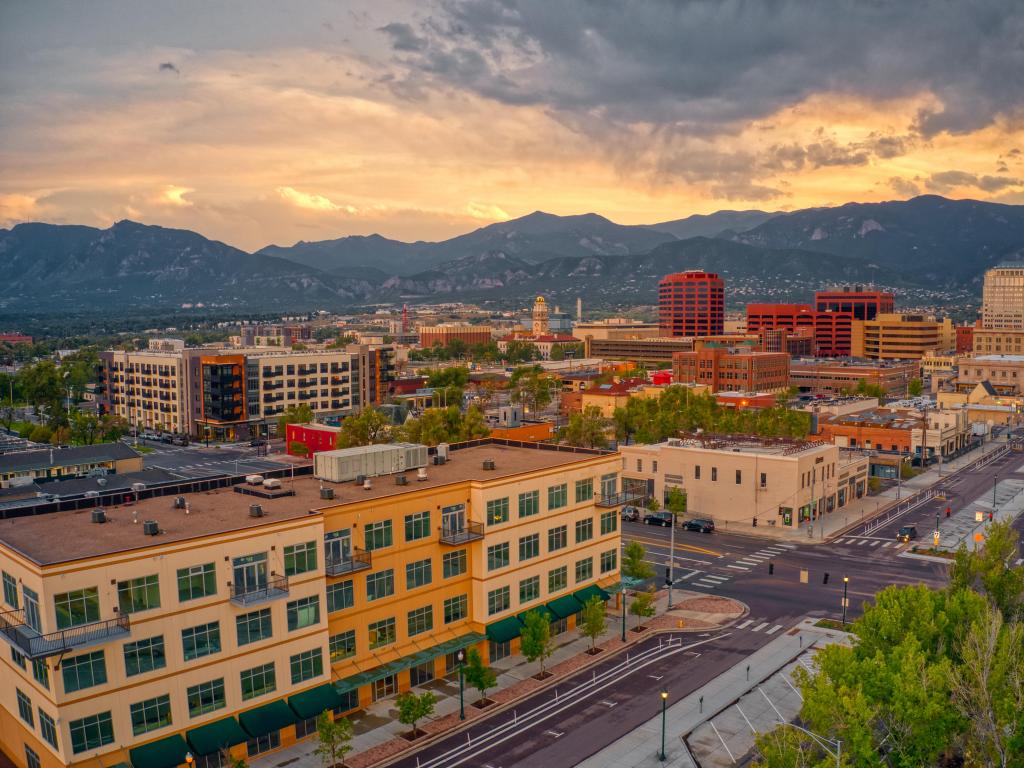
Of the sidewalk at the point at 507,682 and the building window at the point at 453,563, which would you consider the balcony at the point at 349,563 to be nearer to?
the building window at the point at 453,563

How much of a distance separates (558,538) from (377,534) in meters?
15.1

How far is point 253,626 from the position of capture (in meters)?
44.0

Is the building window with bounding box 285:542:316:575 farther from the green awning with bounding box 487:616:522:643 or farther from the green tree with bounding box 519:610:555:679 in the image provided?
the green tree with bounding box 519:610:555:679

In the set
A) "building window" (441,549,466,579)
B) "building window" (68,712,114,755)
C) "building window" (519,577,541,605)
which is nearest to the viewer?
"building window" (68,712,114,755)

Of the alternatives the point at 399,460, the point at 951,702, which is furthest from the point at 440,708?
the point at 951,702

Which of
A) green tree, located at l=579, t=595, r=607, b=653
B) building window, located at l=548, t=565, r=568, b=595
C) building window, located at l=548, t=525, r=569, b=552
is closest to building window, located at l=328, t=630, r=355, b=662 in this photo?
green tree, located at l=579, t=595, r=607, b=653

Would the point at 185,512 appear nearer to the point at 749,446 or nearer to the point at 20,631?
the point at 20,631

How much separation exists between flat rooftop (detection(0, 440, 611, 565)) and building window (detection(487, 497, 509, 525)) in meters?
1.61

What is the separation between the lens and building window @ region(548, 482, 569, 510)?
2340 inches

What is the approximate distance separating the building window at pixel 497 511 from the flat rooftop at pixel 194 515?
1.61 m

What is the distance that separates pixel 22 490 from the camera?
8069 cm

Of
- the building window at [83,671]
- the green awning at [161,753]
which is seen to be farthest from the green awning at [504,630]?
the building window at [83,671]

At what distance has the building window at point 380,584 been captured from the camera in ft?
164

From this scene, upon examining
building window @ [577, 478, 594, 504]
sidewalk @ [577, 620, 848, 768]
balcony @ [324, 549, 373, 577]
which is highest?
building window @ [577, 478, 594, 504]
